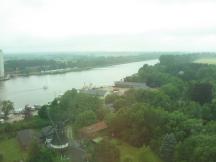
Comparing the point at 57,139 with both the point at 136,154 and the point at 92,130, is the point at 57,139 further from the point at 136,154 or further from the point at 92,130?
the point at 136,154

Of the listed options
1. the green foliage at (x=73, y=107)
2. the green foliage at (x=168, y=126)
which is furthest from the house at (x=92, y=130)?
the green foliage at (x=73, y=107)

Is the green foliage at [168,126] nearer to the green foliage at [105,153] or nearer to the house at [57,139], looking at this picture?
the green foliage at [105,153]

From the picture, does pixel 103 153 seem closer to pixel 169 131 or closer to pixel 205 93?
pixel 169 131

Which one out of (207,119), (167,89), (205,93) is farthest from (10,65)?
(207,119)

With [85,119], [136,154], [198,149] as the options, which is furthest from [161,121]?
[85,119]

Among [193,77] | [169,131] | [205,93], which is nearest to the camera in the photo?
[169,131]
